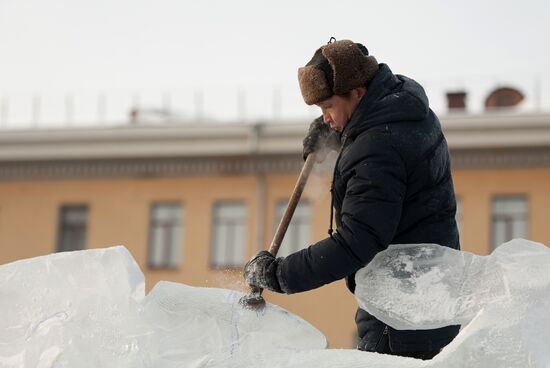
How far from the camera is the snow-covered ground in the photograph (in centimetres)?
339

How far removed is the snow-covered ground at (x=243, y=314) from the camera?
11.1 feet

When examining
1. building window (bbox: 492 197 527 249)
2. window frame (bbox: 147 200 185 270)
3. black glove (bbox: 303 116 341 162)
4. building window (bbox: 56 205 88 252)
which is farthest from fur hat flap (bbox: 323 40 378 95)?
building window (bbox: 56 205 88 252)

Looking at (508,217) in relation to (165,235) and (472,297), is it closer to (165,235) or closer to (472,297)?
(165,235)

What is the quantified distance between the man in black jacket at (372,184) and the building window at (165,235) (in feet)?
70.3

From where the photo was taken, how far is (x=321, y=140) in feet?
14.5

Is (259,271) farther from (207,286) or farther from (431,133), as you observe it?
(431,133)

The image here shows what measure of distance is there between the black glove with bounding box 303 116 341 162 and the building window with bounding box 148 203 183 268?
2077 centimetres

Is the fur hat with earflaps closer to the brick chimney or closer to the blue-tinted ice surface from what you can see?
the blue-tinted ice surface

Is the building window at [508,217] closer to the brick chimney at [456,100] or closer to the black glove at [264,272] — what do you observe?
the brick chimney at [456,100]

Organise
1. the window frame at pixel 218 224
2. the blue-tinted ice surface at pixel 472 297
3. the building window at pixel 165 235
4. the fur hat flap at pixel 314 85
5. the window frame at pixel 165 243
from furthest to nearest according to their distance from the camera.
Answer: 1. the building window at pixel 165 235
2. the window frame at pixel 165 243
3. the window frame at pixel 218 224
4. the fur hat flap at pixel 314 85
5. the blue-tinted ice surface at pixel 472 297

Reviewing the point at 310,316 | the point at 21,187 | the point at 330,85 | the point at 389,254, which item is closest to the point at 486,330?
the point at 389,254

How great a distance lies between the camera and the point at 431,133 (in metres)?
3.68

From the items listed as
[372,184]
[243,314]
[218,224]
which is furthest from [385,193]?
[218,224]

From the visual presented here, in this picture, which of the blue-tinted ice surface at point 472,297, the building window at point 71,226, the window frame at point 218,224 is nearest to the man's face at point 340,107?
the blue-tinted ice surface at point 472,297
